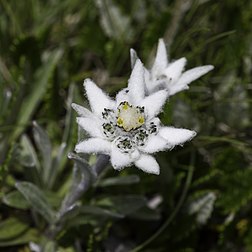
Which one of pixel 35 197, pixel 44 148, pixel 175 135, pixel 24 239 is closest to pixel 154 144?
pixel 175 135

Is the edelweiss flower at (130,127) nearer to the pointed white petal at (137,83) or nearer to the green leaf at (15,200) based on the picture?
the pointed white petal at (137,83)

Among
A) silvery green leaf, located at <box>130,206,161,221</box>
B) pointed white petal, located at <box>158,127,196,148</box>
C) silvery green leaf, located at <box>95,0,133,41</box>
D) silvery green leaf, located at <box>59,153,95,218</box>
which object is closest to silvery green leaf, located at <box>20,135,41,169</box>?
silvery green leaf, located at <box>59,153,95,218</box>

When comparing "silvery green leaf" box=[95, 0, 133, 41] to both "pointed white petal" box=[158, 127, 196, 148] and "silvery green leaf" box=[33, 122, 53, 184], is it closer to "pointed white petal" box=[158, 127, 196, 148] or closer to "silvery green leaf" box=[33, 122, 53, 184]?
"silvery green leaf" box=[33, 122, 53, 184]

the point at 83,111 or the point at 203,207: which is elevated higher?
the point at 83,111

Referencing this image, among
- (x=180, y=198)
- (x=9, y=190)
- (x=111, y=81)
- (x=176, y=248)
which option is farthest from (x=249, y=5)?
(x=9, y=190)

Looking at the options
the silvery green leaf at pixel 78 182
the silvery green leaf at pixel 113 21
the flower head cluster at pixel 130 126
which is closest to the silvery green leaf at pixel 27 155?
the silvery green leaf at pixel 78 182

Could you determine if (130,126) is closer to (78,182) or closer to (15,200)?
(78,182)
